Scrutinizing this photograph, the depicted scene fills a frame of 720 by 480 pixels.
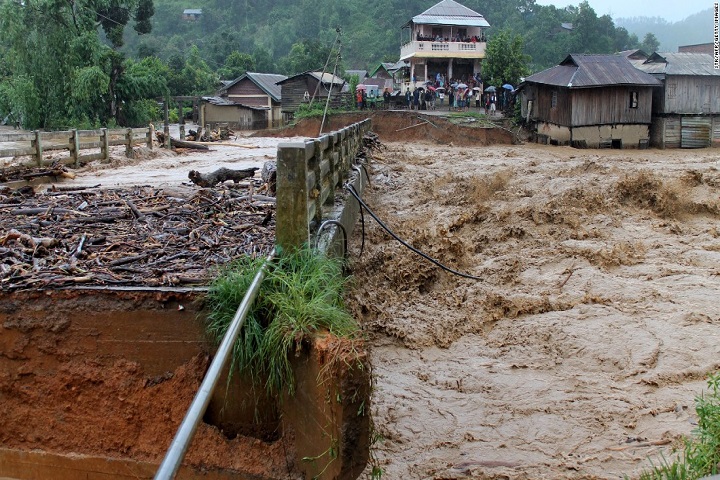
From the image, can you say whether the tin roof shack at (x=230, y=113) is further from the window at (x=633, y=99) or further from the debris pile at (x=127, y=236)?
the debris pile at (x=127, y=236)

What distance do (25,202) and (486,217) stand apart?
7634mm

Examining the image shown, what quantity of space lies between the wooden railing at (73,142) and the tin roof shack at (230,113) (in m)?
26.8

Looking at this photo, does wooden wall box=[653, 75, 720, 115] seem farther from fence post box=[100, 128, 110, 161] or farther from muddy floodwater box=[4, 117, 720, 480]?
fence post box=[100, 128, 110, 161]

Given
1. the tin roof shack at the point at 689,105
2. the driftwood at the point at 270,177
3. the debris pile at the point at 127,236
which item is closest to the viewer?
the debris pile at the point at 127,236

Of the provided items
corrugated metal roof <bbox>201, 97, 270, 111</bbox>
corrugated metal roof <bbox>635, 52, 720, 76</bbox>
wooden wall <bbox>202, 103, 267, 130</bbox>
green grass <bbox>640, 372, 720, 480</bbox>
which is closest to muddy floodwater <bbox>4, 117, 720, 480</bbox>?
green grass <bbox>640, 372, 720, 480</bbox>

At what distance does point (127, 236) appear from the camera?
6238 mm

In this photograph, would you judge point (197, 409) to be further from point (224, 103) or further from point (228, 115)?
point (228, 115)

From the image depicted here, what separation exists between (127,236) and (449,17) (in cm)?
4841

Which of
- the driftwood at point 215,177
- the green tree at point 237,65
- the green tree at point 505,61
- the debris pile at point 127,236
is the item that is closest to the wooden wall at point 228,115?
the green tree at point 237,65

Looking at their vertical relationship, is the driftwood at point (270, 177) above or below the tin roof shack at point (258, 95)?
below

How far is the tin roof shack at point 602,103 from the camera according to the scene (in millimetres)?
29844

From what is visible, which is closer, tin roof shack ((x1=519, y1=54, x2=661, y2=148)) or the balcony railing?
tin roof shack ((x1=519, y1=54, x2=661, y2=148))

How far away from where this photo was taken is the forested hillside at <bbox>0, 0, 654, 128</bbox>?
112 feet

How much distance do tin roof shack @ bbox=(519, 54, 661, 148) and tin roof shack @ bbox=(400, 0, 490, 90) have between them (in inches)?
735
